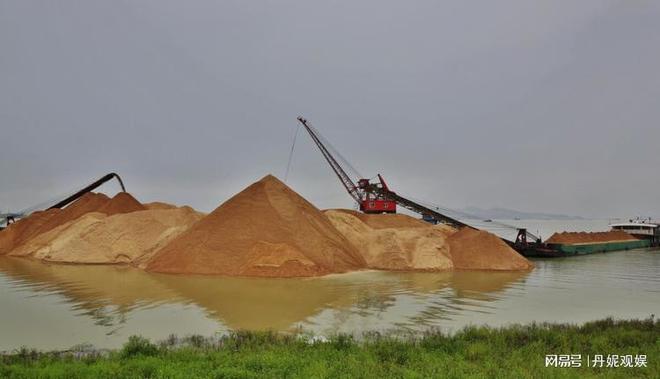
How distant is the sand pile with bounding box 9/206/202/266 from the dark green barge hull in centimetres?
3974

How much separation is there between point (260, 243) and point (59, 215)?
111ft

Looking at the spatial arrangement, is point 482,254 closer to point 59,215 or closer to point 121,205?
point 121,205

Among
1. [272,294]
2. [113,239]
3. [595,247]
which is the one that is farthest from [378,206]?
[272,294]

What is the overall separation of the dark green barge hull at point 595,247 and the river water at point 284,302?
18224 mm

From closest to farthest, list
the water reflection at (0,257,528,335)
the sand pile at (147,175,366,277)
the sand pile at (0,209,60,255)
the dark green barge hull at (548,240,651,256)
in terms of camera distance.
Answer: the water reflection at (0,257,528,335) < the sand pile at (147,175,366,277) < the sand pile at (0,209,60,255) < the dark green barge hull at (548,240,651,256)

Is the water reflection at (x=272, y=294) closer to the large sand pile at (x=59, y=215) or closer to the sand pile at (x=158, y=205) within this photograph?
the large sand pile at (x=59, y=215)

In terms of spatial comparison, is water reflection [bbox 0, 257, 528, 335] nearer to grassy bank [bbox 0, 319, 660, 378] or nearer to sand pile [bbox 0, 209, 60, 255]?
grassy bank [bbox 0, 319, 660, 378]

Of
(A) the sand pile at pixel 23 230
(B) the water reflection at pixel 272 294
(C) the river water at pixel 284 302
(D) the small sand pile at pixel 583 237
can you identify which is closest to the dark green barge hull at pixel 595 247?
(D) the small sand pile at pixel 583 237

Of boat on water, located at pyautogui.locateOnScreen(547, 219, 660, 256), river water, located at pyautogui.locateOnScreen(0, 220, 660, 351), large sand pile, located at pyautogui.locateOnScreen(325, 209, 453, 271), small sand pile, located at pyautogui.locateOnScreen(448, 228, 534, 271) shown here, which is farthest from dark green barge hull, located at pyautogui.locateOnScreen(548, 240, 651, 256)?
large sand pile, located at pyautogui.locateOnScreen(325, 209, 453, 271)

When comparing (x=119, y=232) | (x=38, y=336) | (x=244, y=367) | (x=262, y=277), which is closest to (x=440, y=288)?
(x=262, y=277)

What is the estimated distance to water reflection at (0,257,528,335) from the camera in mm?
16188

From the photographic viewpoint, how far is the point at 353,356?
10117 mm

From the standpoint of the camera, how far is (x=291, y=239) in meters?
30.0

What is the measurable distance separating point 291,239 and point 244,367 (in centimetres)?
2064
